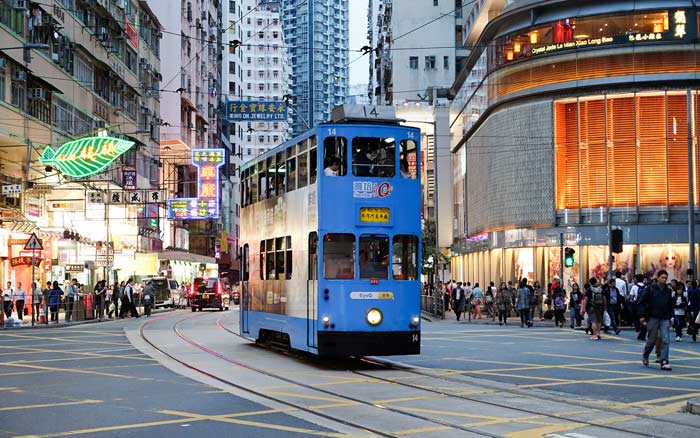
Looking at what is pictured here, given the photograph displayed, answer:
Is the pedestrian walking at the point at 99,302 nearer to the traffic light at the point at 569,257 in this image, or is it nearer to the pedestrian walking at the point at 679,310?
the traffic light at the point at 569,257

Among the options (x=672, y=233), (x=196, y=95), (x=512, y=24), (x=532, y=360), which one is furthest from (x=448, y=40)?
(x=532, y=360)

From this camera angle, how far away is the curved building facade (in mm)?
43438

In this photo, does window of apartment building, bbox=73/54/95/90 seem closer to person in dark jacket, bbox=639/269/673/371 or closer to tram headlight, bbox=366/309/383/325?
tram headlight, bbox=366/309/383/325

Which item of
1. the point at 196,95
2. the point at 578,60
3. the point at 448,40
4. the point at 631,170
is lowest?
the point at 631,170

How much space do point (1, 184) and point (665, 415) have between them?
32335 millimetres

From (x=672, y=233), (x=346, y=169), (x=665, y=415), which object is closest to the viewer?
(x=665, y=415)

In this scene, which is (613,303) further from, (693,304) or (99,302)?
(99,302)

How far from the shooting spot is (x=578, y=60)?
147 ft

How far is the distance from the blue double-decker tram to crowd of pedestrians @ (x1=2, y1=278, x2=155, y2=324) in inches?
810

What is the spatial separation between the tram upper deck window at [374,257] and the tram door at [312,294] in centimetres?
84

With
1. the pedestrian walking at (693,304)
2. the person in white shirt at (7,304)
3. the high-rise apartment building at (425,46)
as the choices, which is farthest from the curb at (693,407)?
the high-rise apartment building at (425,46)

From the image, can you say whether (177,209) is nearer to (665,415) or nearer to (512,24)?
(512,24)

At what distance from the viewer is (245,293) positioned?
23625 millimetres

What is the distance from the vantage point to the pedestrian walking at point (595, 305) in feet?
88.2
